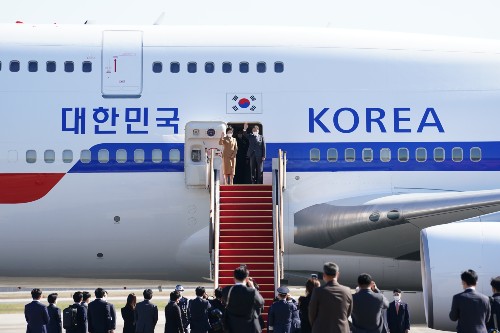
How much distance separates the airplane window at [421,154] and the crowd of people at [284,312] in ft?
8.27

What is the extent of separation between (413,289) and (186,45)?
6.52m

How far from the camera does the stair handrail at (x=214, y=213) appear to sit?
18.3 meters

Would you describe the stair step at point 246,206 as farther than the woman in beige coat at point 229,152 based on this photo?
No

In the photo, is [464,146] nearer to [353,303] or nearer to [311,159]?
[311,159]

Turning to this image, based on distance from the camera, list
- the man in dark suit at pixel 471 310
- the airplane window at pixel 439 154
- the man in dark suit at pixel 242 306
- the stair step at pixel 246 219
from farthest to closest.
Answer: the airplane window at pixel 439 154
the stair step at pixel 246 219
the man in dark suit at pixel 471 310
the man in dark suit at pixel 242 306

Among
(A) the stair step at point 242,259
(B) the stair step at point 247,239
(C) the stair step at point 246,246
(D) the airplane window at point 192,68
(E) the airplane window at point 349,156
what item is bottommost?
(A) the stair step at point 242,259

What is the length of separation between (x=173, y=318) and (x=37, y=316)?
2.25 m

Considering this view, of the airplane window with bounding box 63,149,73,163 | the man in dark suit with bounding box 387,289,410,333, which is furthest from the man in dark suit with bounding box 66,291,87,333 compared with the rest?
the man in dark suit with bounding box 387,289,410,333

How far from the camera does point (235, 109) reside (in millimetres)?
20141

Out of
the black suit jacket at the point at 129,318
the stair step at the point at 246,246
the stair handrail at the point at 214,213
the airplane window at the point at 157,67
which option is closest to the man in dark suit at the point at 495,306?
the stair handrail at the point at 214,213

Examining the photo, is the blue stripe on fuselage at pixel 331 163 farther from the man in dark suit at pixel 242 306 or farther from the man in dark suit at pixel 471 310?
the man in dark suit at pixel 242 306

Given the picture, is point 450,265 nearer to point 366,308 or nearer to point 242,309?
point 366,308

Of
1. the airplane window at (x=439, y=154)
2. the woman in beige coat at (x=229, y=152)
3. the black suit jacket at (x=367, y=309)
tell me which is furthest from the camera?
the airplane window at (x=439, y=154)

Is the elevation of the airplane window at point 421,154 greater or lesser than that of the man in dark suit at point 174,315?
greater
